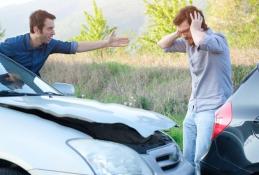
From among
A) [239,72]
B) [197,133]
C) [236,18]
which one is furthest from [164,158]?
[236,18]

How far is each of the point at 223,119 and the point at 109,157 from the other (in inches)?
42.7

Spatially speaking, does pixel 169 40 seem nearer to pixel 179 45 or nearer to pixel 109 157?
pixel 179 45

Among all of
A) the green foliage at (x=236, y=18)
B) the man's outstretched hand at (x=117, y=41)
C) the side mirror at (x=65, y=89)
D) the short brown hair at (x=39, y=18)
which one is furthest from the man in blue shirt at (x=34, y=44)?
the green foliage at (x=236, y=18)

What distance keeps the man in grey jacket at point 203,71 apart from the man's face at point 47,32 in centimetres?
162

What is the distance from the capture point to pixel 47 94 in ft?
17.8

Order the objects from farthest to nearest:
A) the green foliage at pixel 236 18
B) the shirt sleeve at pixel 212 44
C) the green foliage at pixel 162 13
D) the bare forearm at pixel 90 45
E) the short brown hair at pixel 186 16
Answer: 1. the green foliage at pixel 162 13
2. the green foliage at pixel 236 18
3. the bare forearm at pixel 90 45
4. the short brown hair at pixel 186 16
5. the shirt sleeve at pixel 212 44

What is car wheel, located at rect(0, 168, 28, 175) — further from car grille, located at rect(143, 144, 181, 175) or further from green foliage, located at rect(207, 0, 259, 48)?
green foliage, located at rect(207, 0, 259, 48)

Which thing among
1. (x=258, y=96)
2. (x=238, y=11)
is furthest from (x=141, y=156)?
(x=238, y=11)

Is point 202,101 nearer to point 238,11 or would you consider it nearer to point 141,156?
point 141,156

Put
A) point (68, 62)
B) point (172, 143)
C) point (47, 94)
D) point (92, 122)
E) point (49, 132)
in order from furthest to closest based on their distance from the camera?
point (68, 62) < point (47, 94) < point (172, 143) < point (92, 122) < point (49, 132)

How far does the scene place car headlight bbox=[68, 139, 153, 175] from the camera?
3998 mm

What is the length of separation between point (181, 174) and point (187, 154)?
1193 millimetres

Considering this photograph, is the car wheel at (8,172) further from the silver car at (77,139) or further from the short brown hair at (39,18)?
the short brown hair at (39,18)

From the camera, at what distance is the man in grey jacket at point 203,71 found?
5.52 meters
